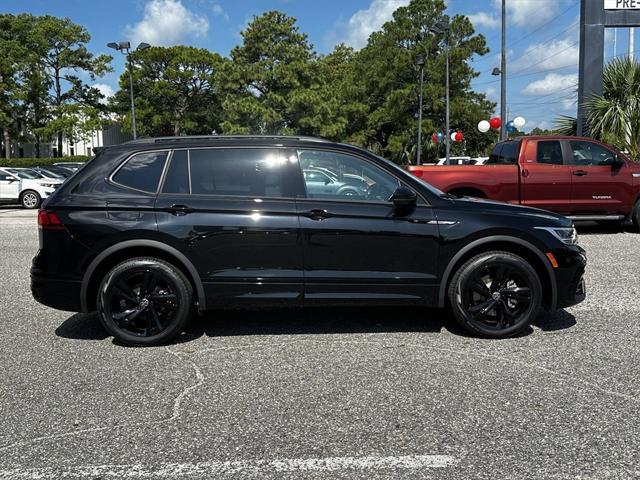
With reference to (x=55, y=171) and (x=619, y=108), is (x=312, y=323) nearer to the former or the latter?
(x=619, y=108)

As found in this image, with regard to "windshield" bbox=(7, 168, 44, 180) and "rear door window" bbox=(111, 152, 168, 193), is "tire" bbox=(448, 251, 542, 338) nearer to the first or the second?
"rear door window" bbox=(111, 152, 168, 193)

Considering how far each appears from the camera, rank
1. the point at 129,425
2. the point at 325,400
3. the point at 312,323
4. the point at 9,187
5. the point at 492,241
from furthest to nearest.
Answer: the point at 9,187 < the point at 312,323 < the point at 492,241 < the point at 325,400 < the point at 129,425

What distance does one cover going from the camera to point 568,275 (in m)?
4.98

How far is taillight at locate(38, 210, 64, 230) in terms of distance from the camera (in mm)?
4805

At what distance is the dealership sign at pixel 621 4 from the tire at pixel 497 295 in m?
14.3

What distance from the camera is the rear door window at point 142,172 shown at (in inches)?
194

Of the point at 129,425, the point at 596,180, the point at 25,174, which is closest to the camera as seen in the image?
the point at 129,425

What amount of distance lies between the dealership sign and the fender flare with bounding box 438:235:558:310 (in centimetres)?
1415

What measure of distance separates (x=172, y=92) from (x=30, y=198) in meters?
40.3

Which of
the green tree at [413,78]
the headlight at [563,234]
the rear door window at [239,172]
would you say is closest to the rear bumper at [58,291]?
the rear door window at [239,172]

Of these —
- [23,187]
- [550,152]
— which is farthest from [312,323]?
[23,187]

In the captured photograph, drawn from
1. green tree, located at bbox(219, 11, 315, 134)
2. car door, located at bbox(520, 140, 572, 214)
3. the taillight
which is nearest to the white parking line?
the taillight

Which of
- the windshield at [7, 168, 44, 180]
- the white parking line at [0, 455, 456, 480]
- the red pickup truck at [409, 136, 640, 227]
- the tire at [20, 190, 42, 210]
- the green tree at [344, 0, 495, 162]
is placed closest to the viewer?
the white parking line at [0, 455, 456, 480]

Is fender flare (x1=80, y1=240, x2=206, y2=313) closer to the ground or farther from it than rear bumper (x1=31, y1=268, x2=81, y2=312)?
farther from it
